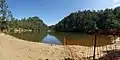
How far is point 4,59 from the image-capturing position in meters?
15.4

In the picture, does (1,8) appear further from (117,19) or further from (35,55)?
(35,55)

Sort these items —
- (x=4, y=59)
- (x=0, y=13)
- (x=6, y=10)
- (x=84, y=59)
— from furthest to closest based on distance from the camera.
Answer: (x=6, y=10) → (x=0, y=13) → (x=84, y=59) → (x=4, y=59)

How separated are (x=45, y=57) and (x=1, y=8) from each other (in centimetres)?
5193

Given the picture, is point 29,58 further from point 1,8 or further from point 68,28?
point 68,28

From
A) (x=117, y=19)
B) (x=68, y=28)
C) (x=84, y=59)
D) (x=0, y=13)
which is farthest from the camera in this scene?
(x=68, y=28)

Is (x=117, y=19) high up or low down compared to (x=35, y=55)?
up

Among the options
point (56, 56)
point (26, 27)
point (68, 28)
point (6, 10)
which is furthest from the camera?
point (68, 28)

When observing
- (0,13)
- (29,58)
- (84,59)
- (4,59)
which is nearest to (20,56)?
(29,58)

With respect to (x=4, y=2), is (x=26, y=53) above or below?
below

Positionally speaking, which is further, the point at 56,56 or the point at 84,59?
the point at 56,56

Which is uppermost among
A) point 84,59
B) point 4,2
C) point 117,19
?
point 4,2

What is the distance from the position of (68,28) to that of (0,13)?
7878 cm

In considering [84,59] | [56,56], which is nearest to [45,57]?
[56,56]

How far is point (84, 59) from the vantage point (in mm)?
16781
